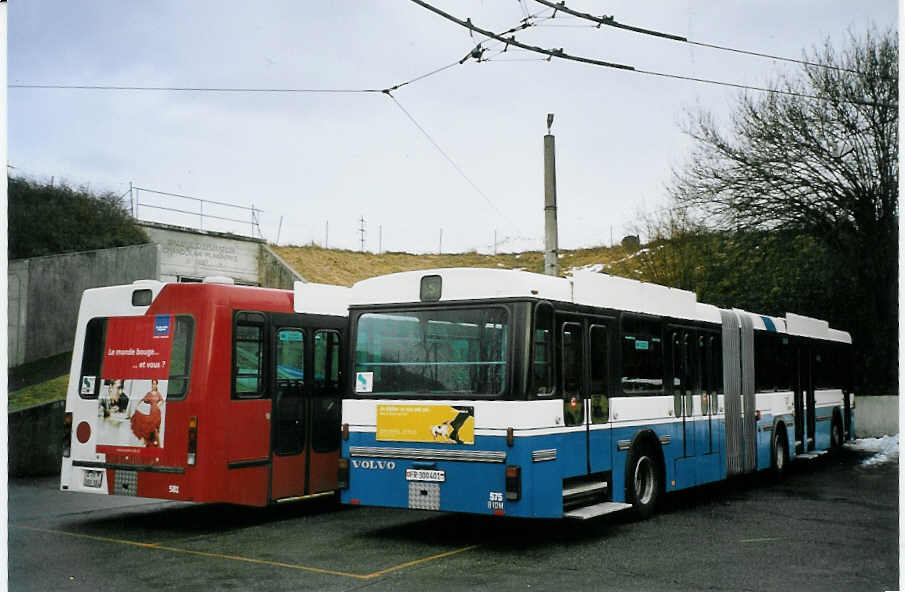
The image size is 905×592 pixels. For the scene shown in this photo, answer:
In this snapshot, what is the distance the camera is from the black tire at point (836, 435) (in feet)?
57.4

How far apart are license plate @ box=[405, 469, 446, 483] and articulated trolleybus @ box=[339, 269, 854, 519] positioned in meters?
0.01

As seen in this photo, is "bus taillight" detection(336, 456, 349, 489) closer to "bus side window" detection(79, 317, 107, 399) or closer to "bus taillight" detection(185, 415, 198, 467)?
"bus taillight" detection(185, 415, 198, 467)

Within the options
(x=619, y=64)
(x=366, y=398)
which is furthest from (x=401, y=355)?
(x=619, y=64)

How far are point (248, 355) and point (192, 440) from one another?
1043 millimetres

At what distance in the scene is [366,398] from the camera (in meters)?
9.68

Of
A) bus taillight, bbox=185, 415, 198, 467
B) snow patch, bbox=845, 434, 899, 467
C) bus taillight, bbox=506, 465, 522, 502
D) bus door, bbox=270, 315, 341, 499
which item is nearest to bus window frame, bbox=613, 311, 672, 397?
bus taillight, bbox=506, 465, 522, 502

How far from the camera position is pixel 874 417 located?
18.0m

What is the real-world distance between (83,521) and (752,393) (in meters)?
8.82

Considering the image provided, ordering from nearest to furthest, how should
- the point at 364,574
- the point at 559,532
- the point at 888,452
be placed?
the point at 364,574
the point at 559,532
the point at 888,452

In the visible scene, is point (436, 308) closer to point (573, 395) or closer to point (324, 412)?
point (573, 395)

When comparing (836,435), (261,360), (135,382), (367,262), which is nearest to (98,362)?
(135,382)

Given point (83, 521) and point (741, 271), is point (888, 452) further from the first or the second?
point (83, 521)

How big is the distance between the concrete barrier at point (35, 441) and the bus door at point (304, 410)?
22.1 feet

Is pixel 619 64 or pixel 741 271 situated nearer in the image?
pixel 619 64
